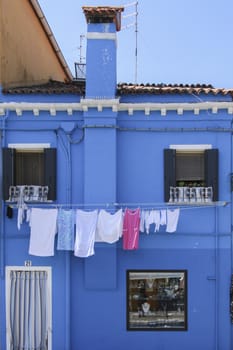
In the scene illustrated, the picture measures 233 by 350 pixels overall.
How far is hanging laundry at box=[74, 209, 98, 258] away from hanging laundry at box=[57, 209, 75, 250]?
163 millimetres

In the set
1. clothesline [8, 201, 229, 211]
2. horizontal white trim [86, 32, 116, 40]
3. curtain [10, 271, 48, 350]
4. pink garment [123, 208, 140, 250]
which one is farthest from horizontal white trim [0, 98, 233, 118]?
curtain [10, 271, 48, 350]

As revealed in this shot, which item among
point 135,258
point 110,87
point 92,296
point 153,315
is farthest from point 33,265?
point 110,87

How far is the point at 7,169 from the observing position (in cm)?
1020

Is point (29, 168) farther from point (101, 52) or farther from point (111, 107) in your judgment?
point (101, 52)

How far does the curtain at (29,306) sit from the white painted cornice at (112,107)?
12.3ft

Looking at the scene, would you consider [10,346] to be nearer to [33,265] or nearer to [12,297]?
[12,297]

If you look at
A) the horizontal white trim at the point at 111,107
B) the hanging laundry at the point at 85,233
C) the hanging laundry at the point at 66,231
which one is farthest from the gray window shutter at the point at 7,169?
the hanging laundry at the point at 85,233

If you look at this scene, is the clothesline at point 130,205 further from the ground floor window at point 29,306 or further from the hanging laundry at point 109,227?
the ground floor window at point 29,306

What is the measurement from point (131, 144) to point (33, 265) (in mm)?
3573

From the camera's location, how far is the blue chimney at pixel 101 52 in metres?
10.0

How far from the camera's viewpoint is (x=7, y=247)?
1023cm

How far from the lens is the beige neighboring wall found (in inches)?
430

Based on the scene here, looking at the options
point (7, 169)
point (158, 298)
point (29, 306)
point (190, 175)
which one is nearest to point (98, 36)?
point (7, 169)

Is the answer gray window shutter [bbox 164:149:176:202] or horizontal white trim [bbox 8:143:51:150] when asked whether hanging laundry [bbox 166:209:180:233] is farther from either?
horizontal white trim [bbox 8:143:51:150]
